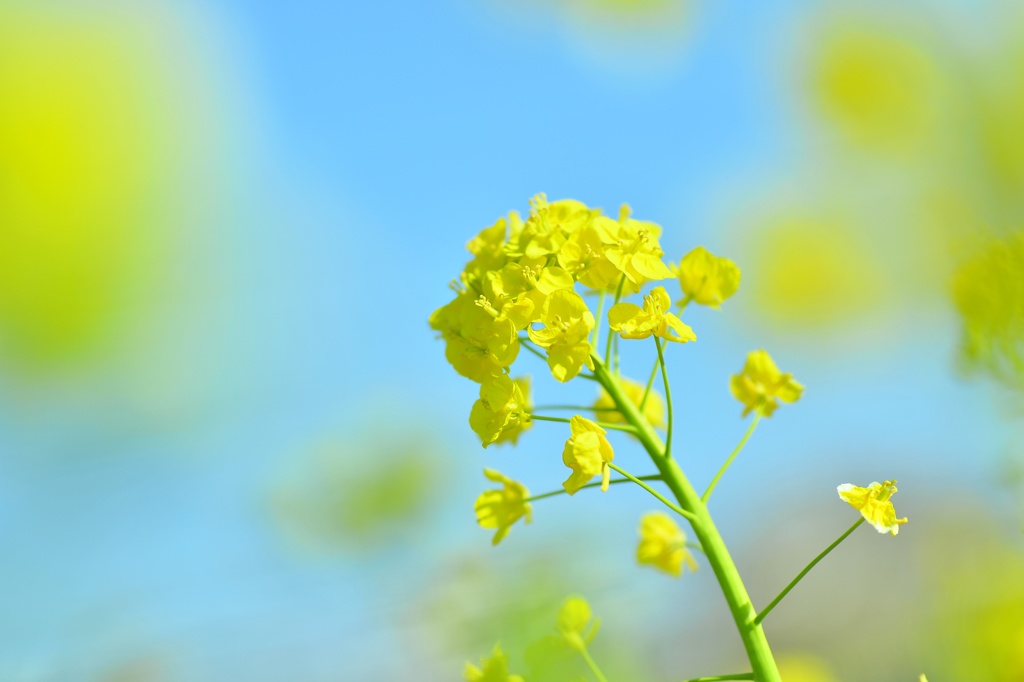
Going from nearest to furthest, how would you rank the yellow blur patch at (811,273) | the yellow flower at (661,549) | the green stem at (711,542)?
the green stem at (711,542), the yellow flower at (661,549), the yellow blur patch at (811,273)

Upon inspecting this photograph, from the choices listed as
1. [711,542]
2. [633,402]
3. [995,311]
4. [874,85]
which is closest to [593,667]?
[711,542]

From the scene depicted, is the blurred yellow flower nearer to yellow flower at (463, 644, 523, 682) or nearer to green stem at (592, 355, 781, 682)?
green stem at (592, 355, 781, 682)

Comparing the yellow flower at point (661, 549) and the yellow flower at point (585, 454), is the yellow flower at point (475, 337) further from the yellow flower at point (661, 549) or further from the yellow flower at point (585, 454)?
the yellow flower at point (661, 549)

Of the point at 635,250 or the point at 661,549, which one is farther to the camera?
the point at 661,549

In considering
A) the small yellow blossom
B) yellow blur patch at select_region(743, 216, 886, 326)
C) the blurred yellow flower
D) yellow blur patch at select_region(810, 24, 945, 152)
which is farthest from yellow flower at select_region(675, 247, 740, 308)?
yellow blur patch at select_region(743, 216, 886, 326)

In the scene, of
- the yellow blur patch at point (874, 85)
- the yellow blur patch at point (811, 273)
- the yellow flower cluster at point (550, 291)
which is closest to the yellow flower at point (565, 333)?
the yellow flower cluster at point (550, 291)

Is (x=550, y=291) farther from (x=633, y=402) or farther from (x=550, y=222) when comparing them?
(x=633, y=402)
